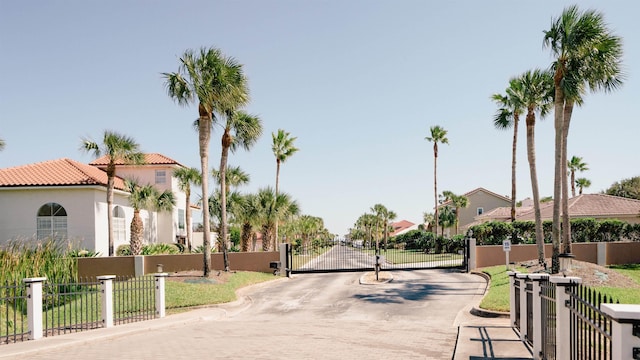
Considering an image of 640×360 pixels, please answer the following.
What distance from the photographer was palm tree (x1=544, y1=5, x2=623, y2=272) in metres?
19.9

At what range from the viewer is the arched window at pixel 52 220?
31031 mm

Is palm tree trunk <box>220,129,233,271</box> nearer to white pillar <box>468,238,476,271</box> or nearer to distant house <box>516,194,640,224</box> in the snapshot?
white pillar <box>468,238,476,271</box>

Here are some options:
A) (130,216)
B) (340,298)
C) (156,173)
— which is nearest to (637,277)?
(340,298)

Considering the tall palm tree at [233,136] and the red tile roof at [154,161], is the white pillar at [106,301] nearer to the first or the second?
the tall palm tree at [233,136]

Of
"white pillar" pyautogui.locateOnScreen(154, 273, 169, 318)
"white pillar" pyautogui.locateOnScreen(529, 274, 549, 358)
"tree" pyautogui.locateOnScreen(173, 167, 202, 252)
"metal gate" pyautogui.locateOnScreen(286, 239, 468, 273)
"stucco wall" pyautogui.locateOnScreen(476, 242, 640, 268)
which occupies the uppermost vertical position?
"tree" pyautogui.locateOnScreen(173, 167, 202, 252)

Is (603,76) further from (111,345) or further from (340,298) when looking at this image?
(111,345)

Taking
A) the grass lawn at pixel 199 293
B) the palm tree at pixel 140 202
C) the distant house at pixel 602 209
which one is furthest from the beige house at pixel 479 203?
the grass lawn at pixel 199 293

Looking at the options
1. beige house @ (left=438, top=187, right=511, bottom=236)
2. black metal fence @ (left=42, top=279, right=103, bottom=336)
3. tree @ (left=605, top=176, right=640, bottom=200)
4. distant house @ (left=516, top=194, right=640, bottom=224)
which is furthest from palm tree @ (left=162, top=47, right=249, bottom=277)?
tree @ (left=605, top=176, right=640, bottom=200)

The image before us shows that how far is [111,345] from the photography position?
10703 millimetres

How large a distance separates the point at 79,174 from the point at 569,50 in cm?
2904

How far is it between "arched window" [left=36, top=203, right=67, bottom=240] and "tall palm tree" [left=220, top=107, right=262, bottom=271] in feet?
38.1

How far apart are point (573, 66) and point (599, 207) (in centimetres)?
2893

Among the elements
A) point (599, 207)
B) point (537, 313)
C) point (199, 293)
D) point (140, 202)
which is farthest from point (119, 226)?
point (599, 207)

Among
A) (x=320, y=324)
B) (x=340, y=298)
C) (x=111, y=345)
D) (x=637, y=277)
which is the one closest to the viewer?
(x=111, y=345)
